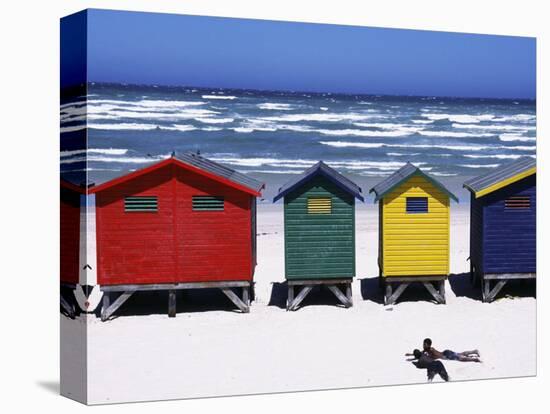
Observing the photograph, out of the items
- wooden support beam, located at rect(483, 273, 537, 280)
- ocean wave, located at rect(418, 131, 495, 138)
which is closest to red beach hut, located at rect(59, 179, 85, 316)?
ocean wave, located at rect(418, 131, 495, 138)

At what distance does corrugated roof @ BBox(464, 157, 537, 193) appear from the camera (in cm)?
2059

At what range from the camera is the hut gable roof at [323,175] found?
19.5m

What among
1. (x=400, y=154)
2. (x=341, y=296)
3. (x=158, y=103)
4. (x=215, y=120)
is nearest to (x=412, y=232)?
(x=400, y=154)

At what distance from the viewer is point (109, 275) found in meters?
18.9

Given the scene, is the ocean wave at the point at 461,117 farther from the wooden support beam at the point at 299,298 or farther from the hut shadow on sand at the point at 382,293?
the wooden support beam at the point at 299,298

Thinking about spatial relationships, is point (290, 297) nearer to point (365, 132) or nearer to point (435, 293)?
point (435, 293)

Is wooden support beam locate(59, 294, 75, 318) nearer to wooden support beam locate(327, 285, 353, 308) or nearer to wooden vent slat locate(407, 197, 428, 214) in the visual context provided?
wooden support beam locate(327, 285, 353, 308)

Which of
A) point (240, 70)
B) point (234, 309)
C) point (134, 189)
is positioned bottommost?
point (234, 309)

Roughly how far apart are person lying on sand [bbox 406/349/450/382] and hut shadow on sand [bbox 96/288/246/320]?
126 inches

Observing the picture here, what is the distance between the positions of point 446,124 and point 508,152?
5.04 ft

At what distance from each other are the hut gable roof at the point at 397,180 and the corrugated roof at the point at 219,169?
2.19 meters

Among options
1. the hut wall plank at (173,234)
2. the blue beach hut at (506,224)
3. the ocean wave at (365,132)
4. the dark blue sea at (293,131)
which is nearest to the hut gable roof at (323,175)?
the dark blue sea at (293,131)

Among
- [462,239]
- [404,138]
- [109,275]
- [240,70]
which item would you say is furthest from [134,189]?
[462,239]

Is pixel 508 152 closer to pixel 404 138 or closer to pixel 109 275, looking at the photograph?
pixel 404 138
